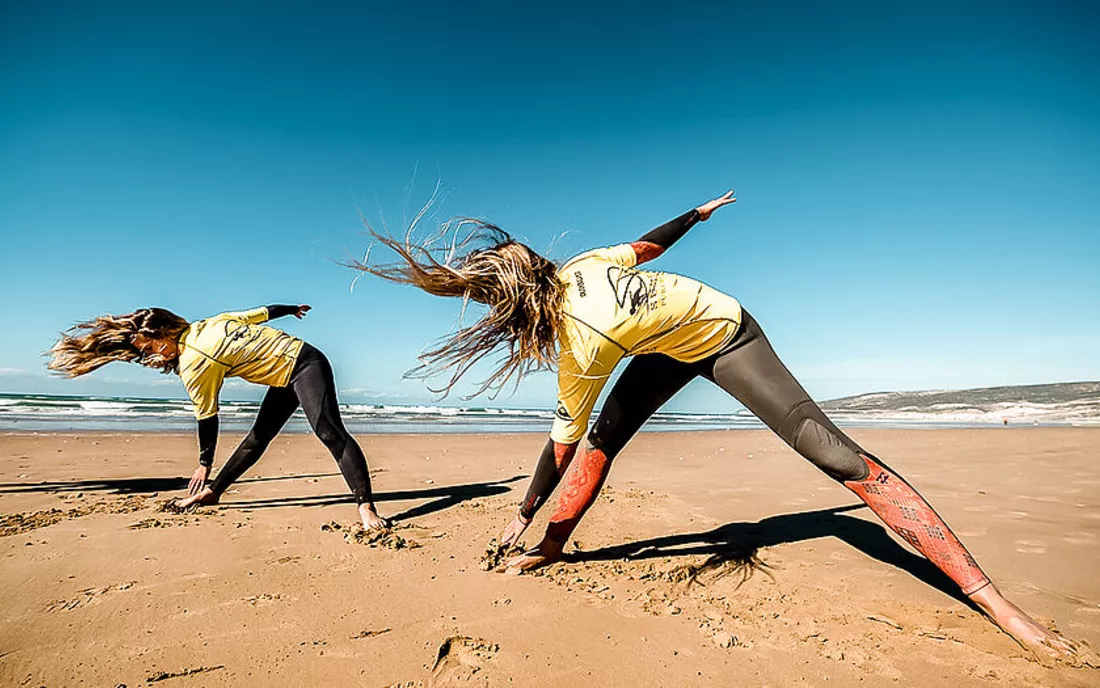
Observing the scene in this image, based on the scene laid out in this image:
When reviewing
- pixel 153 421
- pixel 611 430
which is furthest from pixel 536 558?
pixel 153 421

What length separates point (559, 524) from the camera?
3.10 m

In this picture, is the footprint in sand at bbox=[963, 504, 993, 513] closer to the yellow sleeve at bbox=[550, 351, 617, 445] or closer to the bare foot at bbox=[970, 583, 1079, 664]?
the bare foot at bbox=[970, 583, 1079, 664]

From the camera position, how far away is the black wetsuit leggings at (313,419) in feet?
13.2

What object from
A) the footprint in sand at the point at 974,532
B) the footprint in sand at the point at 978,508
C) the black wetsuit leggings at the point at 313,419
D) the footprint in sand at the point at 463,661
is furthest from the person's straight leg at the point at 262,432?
the footprint in sand at the point at 978,508

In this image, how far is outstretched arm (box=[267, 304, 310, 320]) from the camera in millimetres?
5043

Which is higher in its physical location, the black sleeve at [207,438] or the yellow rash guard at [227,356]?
the yellow rash guard at [227,356]

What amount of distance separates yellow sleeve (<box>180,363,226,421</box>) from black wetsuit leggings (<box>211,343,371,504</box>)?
41 centimetres

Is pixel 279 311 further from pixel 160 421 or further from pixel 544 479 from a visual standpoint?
pixel 160 421

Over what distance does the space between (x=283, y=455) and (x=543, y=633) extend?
7.27m

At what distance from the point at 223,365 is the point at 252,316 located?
25.3 inches

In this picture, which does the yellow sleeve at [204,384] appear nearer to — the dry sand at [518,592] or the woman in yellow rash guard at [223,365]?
the woman in yellow rash guard at [223,365]

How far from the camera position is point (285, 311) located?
17.2 ft

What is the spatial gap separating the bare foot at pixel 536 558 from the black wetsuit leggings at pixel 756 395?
0.58m

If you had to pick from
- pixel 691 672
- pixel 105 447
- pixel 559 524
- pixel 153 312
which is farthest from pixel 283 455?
pixel 691 672
